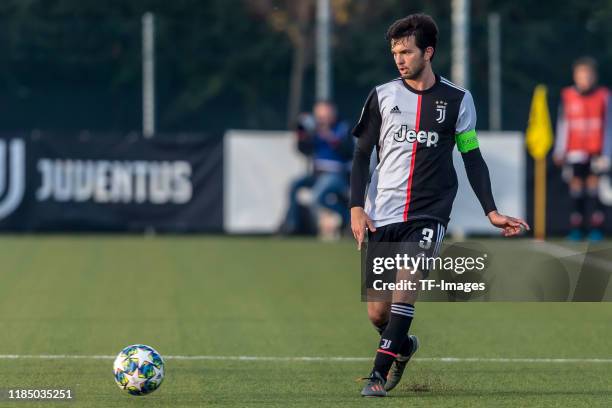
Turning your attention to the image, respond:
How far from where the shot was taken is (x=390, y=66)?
3155cm

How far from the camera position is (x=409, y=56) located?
7.43 meters

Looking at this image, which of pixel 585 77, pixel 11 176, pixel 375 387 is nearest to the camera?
pixel 375 387

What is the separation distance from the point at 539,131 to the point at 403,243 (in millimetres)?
13906

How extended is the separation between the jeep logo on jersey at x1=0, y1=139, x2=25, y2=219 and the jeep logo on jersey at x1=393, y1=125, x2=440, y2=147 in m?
13.6

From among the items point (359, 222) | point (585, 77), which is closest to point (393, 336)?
point (359, 222)

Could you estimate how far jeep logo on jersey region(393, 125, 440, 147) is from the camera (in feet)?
24.8

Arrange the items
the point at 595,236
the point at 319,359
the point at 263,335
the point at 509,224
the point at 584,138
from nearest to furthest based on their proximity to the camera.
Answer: the point at 509,224
the point at 319,359
the point at 263,335
the point at 584,138
the point at 595,236

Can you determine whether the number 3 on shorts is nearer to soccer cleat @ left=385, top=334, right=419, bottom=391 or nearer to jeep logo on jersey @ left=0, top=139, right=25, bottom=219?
soccer cleat @ left=385, top=334, right=419, bottom=391

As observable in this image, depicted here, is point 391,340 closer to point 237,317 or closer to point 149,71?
point 237,317

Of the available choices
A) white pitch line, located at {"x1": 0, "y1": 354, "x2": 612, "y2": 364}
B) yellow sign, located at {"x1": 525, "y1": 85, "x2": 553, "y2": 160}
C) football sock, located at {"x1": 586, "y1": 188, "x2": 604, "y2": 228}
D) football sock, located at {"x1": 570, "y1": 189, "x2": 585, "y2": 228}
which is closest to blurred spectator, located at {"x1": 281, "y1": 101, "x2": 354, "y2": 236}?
yellow sign, located at {"x1": 525, "y1": 85, "x2": 553, "y2": 160}

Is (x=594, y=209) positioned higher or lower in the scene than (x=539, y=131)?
lower

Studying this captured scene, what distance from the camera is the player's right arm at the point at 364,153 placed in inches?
298

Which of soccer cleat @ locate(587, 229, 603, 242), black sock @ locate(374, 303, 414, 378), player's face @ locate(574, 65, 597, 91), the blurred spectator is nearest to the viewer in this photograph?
black sock @ locate(374, 303, 414, 378)

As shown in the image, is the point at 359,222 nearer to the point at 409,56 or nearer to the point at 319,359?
the point at 409,56
